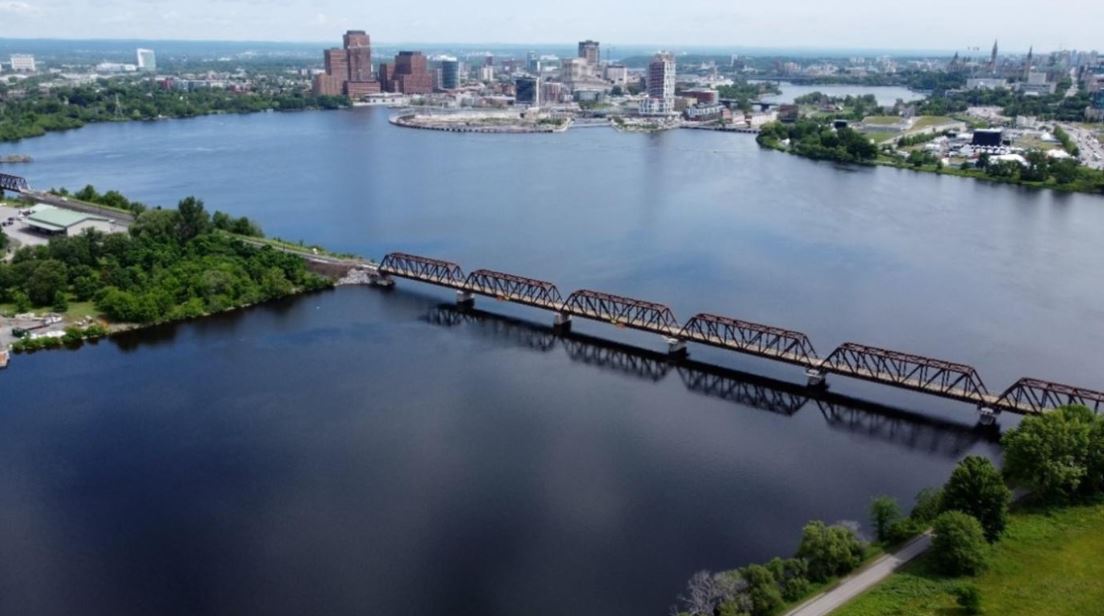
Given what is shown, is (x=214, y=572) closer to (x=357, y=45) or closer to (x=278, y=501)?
(x=278, y=501)

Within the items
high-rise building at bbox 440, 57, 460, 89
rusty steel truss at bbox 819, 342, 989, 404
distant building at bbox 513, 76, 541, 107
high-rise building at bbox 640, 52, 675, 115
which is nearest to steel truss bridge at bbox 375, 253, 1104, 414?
rusty steel truss at bbox 819, 342, 989, 404

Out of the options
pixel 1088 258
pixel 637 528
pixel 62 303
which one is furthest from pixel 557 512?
pixel 1088 258

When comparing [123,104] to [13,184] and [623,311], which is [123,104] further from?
[623,311]

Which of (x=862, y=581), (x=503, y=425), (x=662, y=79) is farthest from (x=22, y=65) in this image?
→ (x=862, y=581)

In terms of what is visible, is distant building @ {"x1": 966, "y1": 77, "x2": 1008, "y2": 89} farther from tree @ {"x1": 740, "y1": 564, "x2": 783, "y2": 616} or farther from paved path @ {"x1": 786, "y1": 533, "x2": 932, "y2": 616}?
tree @ {"x1": 740, "y1": 564, "x2": 783, "y2": 616}

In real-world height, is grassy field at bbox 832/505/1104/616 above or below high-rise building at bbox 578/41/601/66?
below

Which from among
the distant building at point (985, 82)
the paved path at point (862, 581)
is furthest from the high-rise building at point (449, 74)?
the paved path at point (862, 581)
